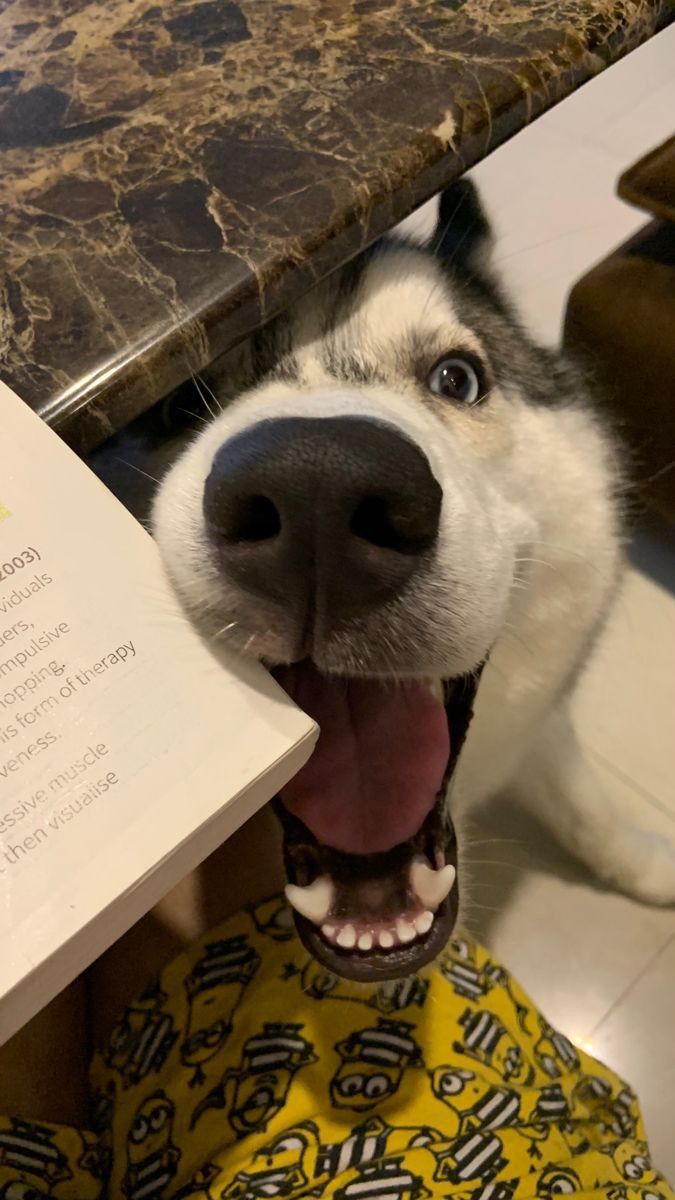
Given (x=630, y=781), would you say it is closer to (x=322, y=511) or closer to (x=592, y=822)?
(x=592, y=822)

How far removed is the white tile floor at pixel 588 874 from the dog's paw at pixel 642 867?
4 cm

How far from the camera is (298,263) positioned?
30.7 inches

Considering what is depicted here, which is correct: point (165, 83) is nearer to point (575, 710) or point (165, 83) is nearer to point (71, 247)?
point (71, 247)

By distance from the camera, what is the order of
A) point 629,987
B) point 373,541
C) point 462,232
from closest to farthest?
point 373,541
point 462,232
point 629,987

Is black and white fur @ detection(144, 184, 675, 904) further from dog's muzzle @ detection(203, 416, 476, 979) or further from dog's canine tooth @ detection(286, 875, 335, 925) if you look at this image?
dog's canine tooth @ detection(286, 875, 335, 925)

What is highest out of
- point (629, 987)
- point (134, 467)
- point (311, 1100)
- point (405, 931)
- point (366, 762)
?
point (134, 467)

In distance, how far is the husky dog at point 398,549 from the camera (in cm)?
71

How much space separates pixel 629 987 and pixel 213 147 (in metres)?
1.47

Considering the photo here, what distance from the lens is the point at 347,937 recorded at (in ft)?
3.03

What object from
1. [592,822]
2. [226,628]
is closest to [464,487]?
[226,628]

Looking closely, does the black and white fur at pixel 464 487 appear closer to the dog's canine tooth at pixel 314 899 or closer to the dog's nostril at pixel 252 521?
the dog's nostril at pixel 252 521

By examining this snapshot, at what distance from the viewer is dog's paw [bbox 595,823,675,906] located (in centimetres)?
154

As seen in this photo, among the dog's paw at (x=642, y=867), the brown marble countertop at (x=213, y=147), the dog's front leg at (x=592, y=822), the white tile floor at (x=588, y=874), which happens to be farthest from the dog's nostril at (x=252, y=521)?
the dog's paw at (x=642, y=867)

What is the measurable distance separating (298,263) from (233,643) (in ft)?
1.16
